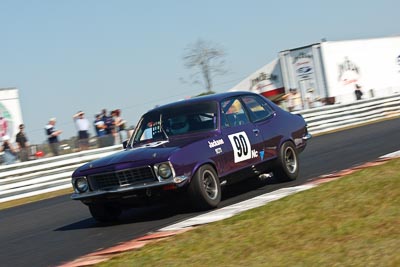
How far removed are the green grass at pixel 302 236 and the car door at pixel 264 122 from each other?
1963 millimetres

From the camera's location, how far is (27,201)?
564 inches

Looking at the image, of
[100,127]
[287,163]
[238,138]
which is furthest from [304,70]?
[238,138]

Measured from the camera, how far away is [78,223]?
904cm

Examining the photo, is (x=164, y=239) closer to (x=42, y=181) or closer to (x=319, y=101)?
(x=42, y=181)

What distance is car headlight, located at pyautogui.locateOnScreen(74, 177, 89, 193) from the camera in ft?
27.0

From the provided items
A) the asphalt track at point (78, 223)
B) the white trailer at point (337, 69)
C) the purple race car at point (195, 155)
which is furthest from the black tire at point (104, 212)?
the white trailer at point (337, 69)

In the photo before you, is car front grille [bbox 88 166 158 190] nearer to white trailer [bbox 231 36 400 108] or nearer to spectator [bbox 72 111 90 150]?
spectator [bbox 72 111 90 150]

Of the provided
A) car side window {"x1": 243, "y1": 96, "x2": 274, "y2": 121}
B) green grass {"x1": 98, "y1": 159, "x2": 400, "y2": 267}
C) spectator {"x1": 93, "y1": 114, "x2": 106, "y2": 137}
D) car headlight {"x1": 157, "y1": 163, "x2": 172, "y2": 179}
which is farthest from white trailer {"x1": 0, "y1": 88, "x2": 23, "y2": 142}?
green grass {"x1": 98, "y1": 159, "x2": 400, "y2": 267}

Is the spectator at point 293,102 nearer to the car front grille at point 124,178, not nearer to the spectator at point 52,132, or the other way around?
the spectator at point 52,132

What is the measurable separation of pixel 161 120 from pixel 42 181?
23.0 ft

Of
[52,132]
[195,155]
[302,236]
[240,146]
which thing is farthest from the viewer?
[52,132]

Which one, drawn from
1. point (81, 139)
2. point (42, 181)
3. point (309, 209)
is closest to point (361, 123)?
point (81, 139)

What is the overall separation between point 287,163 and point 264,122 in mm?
674

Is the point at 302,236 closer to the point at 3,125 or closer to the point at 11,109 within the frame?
the point at 3,125
